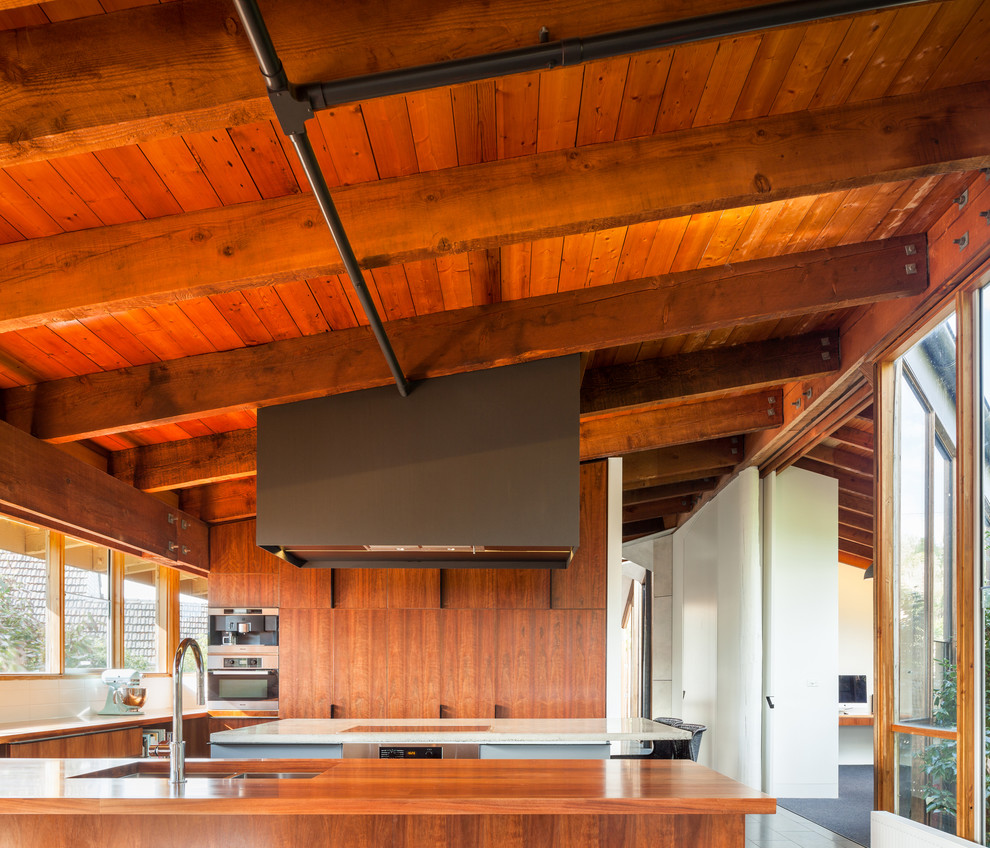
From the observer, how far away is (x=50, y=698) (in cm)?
685

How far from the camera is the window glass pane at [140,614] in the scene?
8.42 metres

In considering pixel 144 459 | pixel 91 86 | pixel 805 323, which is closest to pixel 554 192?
pixel 91 86

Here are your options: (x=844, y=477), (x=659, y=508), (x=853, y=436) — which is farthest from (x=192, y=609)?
(x=844, y=477)

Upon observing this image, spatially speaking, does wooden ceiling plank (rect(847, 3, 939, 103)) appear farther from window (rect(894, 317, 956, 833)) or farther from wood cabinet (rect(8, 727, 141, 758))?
wood cabinet (rect(8, 727, 141, 758))

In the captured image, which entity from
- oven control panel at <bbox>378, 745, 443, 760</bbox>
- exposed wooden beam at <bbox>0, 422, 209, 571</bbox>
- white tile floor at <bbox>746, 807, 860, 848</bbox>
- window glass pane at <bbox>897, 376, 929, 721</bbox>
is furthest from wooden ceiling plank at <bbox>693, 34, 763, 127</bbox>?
white tile floor at <bbox>746, 807, 860, 848</bbox>

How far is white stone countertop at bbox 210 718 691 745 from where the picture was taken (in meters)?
5.00

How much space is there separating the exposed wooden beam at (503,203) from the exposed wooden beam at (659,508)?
8.26m

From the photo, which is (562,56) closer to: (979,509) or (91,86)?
(91,86)

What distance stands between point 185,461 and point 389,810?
144 inches

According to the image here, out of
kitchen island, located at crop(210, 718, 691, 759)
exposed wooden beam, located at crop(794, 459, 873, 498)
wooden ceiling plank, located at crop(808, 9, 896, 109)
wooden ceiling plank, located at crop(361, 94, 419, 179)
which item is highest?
wooden ceiling plank, located at crop(808, 9, 896, 109)

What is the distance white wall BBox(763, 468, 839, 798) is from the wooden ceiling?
2.69m

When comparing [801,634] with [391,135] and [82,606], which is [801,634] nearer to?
[82,606]

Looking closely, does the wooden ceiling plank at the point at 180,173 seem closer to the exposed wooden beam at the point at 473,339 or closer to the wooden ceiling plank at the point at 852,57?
the exposed wooden beam at the point at 473,339

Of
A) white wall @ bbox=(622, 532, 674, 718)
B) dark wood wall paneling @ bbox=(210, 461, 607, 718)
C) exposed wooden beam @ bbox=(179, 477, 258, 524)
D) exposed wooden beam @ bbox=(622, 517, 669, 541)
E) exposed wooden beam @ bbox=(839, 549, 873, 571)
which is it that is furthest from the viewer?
exposed wooden beam @ bbox=(622, 517, 669, 541)
